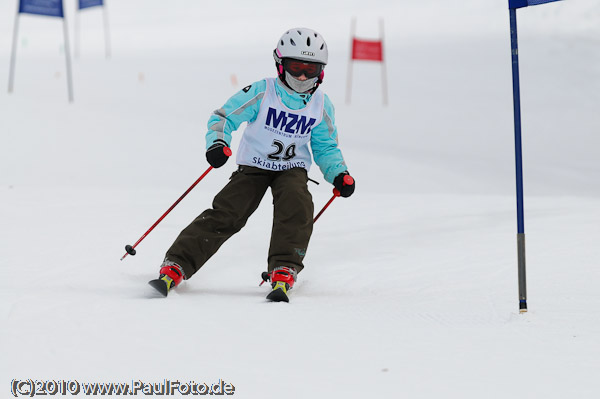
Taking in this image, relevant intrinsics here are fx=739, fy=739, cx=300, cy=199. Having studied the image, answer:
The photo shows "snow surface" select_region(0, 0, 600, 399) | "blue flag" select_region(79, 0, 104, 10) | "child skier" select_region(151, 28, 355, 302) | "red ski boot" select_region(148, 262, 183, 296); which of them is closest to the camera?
"snow surface" select_region(0, 0, 600, 399)

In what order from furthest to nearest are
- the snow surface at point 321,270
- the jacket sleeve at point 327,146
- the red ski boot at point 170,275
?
the jacket sleeve at point 327,146, the red ski boot at point 170,275, the snow surface at point 321,270

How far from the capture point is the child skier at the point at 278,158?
338cm

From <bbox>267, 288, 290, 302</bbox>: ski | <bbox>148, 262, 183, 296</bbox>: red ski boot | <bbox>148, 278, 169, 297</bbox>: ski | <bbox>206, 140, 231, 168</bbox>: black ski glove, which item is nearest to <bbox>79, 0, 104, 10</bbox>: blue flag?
<bbox>206, 140, 231, 168</bbox>: black ski glove

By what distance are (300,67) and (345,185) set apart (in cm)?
59

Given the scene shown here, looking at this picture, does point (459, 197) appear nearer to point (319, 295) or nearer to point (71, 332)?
point (319, 295)

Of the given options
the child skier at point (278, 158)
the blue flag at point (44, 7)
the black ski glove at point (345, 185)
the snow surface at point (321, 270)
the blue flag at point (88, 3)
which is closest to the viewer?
the snow surface at point (321, 270)

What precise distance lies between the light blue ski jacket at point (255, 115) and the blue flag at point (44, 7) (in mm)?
7096

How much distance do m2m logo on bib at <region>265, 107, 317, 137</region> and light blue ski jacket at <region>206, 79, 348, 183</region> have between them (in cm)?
5

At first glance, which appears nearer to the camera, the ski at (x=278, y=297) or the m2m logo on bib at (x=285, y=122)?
the ski at (x=278, y=297)

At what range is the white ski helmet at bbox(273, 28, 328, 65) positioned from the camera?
3.41 m

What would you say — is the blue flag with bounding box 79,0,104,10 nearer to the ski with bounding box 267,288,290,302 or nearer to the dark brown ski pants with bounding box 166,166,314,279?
the dark brown ski pants with bounding box 166,166,314,279

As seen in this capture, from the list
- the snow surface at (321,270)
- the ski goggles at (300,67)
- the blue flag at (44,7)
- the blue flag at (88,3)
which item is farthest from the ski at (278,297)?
the blue flag at (88,3)

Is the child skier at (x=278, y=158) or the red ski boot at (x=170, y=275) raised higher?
the child skier at (x=278, y=158)

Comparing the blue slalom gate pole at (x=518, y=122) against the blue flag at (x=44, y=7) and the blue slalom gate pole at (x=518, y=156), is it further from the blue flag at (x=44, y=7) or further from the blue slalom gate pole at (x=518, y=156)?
the blue flag at (x=44, y=7)
